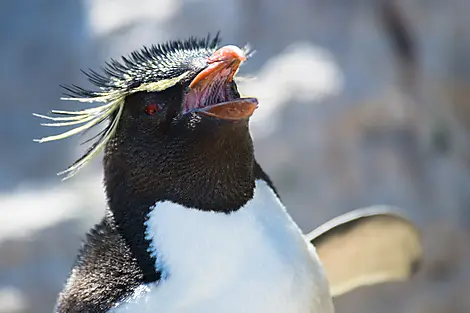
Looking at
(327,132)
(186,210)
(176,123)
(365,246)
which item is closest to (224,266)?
(186,210)

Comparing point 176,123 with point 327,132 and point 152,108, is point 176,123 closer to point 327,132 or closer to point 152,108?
point 152,108

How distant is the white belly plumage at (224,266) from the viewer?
4.25 feet

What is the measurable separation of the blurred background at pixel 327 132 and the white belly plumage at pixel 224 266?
6.03 ft

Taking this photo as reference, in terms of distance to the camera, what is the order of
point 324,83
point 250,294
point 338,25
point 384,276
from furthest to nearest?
point 338,25 → point 324,83 → point 384,276 → point 250,294

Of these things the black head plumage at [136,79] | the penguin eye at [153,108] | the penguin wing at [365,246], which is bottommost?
the penguin wing at [365,246]

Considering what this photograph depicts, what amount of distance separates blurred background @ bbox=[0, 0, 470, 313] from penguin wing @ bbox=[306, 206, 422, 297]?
123cm

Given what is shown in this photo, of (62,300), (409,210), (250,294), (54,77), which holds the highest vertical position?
(54,77)

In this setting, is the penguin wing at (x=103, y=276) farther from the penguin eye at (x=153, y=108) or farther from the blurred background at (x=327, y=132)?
the blurred background at (x=327, y=132)

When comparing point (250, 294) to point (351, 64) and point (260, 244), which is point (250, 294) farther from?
point (351, 64)

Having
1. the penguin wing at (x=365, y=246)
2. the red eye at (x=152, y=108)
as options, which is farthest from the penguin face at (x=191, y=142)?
the penguin wing at (x=365, y=246)

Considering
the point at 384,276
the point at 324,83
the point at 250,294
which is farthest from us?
the point at 324,83

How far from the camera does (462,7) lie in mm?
3555

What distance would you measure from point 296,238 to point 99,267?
345 mm

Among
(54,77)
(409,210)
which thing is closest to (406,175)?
(409,210)
